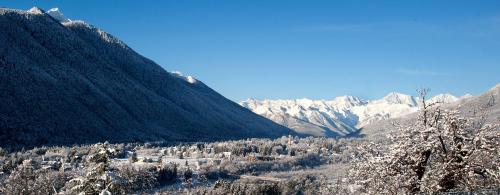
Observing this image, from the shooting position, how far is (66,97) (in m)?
140

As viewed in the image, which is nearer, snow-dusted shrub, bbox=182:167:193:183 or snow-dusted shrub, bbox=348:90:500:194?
snow-dusted shrub, bbox=348:90:500:194

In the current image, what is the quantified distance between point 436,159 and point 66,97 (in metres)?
130

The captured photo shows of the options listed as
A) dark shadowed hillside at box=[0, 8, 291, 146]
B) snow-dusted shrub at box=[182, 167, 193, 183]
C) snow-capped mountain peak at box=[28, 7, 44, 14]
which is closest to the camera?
snow-dusted shrub at box=[182, 167, 193, 183]

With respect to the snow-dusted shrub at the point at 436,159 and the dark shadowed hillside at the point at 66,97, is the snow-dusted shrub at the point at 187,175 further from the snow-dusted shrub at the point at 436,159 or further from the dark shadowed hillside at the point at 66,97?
the snow-dusted shrub at the point at 436,159

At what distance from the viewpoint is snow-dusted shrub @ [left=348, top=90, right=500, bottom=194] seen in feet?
62.2

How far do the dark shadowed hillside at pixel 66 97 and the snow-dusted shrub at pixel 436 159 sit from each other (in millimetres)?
90037

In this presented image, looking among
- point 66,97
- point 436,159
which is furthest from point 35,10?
point 436,159

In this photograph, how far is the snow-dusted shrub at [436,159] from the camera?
1897 cm

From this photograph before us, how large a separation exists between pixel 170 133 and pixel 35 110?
164 feet

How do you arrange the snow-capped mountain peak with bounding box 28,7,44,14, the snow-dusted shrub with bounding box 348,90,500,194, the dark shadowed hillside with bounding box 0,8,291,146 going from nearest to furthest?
the snow-dusted shrub with bounding box 348,90,500,194 → the dark shadowed hillside with bounding box 0,8,291,146 → the snow-capped mountain peak with bounding box 28,7,44,14

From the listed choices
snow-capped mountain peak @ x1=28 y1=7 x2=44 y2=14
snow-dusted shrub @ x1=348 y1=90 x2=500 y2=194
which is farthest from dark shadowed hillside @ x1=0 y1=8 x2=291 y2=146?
snow-dusted shrub @ x1=348 y1=90 x2=500 y2=194

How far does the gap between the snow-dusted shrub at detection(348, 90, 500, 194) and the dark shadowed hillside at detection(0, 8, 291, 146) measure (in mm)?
90037

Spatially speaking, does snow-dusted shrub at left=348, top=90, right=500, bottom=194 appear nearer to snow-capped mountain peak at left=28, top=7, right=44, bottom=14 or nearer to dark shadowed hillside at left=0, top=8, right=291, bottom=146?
dark shadowed hillside at left=0, top=8, right=291, bottom=146

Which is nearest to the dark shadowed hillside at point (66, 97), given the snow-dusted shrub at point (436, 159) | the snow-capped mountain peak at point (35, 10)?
the snow-capped mountain peak at point (35, 10)
